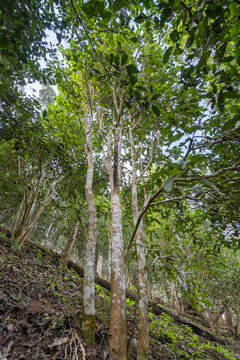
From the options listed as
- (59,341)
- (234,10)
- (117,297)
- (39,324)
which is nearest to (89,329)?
(59,341)

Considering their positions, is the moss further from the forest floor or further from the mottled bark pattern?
the mottled bark pattern

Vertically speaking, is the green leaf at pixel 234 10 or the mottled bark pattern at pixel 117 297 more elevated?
the green leaf at pixel 234 10

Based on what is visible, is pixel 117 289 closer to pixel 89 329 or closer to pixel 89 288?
pixel 89 288

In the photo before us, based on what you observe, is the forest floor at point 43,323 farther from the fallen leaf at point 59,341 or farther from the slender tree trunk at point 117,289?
the slender tree trunk at point 117,289

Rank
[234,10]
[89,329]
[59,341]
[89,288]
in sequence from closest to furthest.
Result: [234,10] < [59,341] < [89,329] < [89,288]

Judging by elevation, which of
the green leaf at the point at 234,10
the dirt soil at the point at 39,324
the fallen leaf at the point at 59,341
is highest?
the green leaf at the point at 234,10

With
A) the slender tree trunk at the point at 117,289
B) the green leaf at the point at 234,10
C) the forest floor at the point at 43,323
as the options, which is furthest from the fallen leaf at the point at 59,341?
the green leaf at the point at 234,10

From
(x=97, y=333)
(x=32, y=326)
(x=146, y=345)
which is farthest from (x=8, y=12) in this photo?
(x=146, y=345)

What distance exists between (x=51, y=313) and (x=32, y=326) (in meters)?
0.38

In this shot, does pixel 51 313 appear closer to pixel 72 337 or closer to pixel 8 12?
pixel 72 337

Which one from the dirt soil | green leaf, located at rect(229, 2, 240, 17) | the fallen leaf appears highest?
green leaf, located at rect(229, 2, 240, 17)

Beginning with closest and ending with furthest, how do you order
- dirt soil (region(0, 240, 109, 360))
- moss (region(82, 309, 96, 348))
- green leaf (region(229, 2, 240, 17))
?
green leaf (region(229, 2, 240, 17))
dirt soil (region(0, 240, 109, 360))
moss (region(82, 309, 96, 348))

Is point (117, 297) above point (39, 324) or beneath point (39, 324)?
above

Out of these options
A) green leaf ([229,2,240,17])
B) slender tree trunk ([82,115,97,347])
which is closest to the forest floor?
slender tree trunk ([82,115,97,347])
